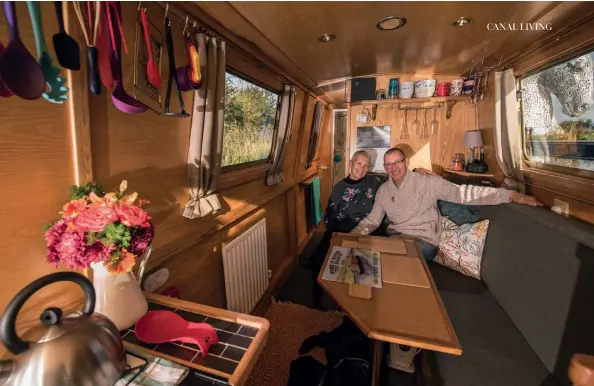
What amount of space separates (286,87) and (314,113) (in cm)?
132

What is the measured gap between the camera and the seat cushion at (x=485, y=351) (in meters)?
1.19

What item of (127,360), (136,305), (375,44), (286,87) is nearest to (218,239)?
(136,305)

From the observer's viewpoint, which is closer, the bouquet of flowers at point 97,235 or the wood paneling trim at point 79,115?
the bouquet of flowers at point 97,235

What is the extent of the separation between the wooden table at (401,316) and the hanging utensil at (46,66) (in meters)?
1.35

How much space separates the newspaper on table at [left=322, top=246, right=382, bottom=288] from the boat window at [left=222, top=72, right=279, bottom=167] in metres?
1.16

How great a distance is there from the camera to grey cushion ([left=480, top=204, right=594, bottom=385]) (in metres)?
1.13

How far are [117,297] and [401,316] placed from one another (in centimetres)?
116

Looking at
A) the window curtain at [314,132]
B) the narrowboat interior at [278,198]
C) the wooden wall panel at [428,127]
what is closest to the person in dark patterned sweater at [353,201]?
the narrowboat interior at [278,198]

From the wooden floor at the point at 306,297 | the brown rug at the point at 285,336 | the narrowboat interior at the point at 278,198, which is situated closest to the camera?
the narrowboat interior at the point at 278,198

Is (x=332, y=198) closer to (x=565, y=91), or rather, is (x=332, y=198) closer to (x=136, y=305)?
(x=565, y=91)

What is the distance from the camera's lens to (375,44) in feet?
6.65

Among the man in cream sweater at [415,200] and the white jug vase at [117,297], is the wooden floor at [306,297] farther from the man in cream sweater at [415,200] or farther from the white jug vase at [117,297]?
the white jug vase at [117,297]

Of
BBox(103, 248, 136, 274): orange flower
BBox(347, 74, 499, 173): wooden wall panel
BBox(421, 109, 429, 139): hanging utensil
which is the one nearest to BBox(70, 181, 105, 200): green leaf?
BBox(103, 248, 136, 274): orange flower

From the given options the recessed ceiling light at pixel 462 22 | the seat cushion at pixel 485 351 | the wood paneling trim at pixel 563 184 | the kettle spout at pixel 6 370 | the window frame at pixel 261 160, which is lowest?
the seat cushion at pixel 485 351
